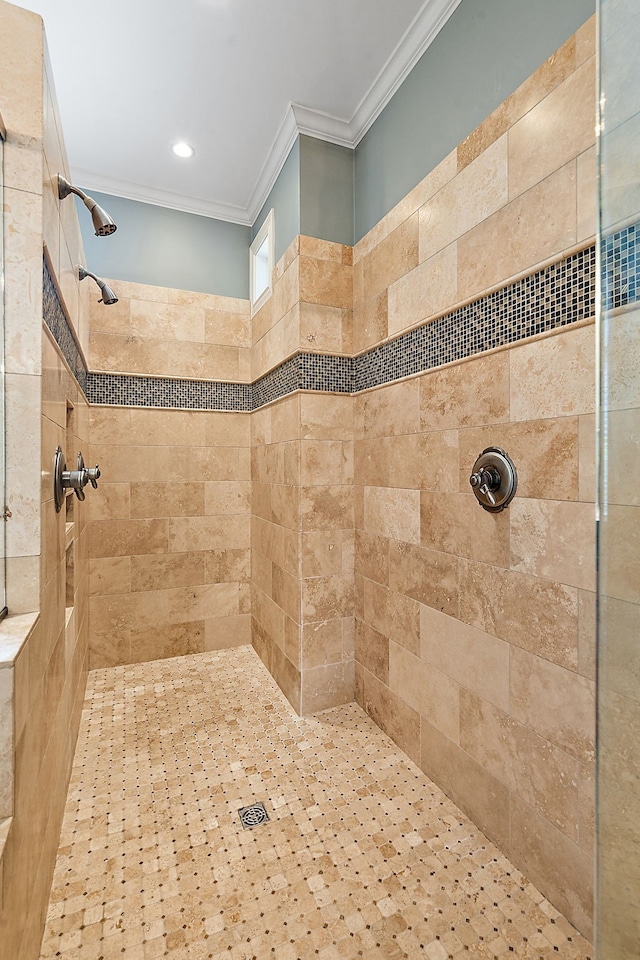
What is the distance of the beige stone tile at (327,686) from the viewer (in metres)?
2.25

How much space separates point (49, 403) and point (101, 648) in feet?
6.76

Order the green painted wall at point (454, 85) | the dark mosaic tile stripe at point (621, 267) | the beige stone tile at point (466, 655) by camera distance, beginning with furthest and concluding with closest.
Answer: the beige stone tile at point (466, 655)
the green painted wall at point (454, 85)
the dark mosaic tile stripe at point (621, 267)

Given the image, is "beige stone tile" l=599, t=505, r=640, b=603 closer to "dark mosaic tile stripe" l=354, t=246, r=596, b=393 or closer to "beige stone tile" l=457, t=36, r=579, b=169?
"dark mosaic tile stripe" l=354, t=246, r=596, b=393

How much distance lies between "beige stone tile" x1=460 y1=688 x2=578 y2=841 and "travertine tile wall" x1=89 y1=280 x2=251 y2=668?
76.2 inches

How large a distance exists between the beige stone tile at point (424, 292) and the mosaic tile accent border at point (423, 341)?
0.06m

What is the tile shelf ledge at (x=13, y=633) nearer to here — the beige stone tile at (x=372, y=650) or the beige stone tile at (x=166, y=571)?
the beige stone tile at (x=372, y=650)

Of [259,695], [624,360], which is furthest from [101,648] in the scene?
[624,360]

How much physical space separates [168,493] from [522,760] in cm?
241

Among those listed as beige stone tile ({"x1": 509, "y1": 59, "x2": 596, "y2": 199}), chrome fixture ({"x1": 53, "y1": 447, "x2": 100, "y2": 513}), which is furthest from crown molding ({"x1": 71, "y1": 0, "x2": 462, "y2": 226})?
chrome fixture ({"x1": 53, "y1": 447, "x2": 100, "y2": 513})

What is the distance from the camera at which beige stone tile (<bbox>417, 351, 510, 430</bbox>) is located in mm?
1421

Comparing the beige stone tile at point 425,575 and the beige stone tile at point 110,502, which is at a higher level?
Answer: the beige stone tile at point 110,502

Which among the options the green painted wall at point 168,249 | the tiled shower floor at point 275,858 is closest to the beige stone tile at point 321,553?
the tiled shower floor at point 275,858

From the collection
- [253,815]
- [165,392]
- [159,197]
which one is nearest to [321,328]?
[165,392]

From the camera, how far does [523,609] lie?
1.33 metres
